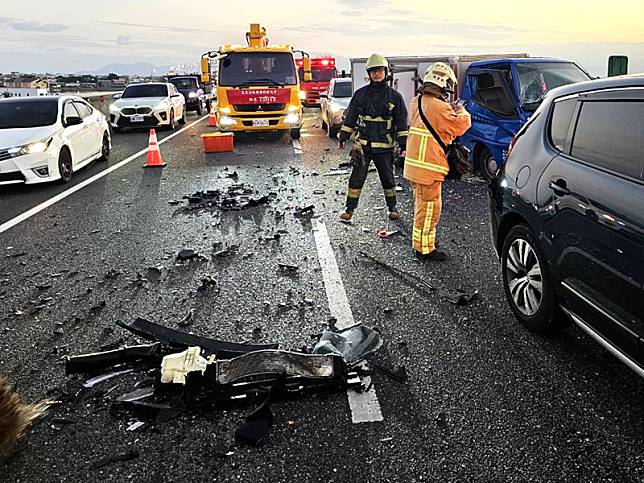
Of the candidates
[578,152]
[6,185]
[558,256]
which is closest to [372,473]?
[558,256]

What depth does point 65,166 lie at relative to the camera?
1043cm

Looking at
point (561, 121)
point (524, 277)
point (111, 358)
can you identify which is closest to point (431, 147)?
point (561, 121)

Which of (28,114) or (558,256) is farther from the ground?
(28,114)

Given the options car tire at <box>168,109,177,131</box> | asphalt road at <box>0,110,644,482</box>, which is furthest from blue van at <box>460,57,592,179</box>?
car tire at <box>168,109,177,131</box>

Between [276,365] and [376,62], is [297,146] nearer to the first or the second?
[376,62]

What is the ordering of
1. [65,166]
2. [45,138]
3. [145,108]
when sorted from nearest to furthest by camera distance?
[45,138]
[65,166]
[145,108]

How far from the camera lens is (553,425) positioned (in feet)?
9.80

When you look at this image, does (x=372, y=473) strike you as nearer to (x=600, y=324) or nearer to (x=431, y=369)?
(x=431, y=369)

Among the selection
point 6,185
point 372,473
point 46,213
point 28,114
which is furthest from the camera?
point 28,114

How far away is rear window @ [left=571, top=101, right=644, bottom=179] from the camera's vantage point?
3043 millimetres

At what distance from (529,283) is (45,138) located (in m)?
8.55

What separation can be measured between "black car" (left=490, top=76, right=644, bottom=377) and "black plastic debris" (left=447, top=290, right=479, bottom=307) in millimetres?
392

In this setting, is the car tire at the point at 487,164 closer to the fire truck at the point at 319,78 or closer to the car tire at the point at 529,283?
the car tire at the point at 529,283

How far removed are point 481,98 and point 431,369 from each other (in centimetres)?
725
